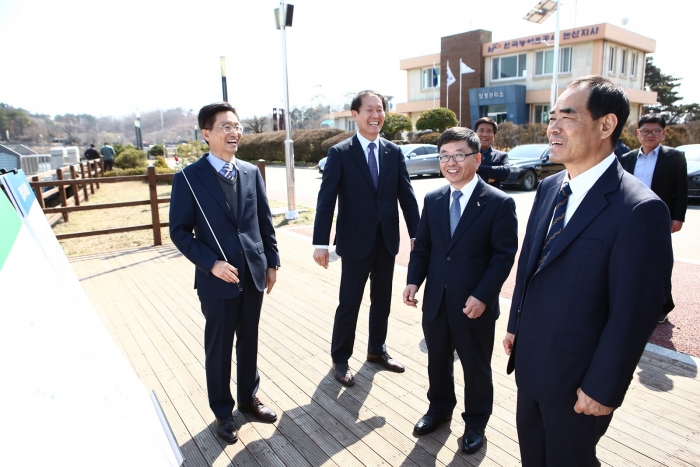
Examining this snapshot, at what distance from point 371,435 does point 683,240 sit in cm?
695

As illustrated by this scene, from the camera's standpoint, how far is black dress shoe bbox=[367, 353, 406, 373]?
3.53 meters

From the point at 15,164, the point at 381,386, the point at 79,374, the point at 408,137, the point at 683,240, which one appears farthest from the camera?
the point at 408,137

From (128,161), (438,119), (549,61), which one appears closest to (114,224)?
(128,161)

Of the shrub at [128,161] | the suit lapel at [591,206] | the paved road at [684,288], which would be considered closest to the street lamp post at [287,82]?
the paved road at [684,288]

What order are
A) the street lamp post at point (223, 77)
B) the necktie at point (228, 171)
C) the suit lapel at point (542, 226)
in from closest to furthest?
1. the suit lapel at point (542, 226)
2. the necktie at point (228, 171)
3. the street lamp post at point (223, 77)

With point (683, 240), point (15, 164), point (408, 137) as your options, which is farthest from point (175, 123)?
point (683, 240)

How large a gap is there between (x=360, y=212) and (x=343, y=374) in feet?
3.81

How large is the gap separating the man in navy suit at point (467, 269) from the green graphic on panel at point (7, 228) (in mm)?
1975

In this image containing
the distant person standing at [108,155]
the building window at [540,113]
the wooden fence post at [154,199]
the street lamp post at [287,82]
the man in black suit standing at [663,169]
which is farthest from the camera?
the building window at [540,113]

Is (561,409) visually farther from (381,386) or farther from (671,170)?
(671,170)

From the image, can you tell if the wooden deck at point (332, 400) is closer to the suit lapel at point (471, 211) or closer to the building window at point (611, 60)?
the suit lapel at point (471, 211)

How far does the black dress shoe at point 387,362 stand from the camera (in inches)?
139

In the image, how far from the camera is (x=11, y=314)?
92cm

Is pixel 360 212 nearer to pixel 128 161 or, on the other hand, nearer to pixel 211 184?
pixel 211 184
